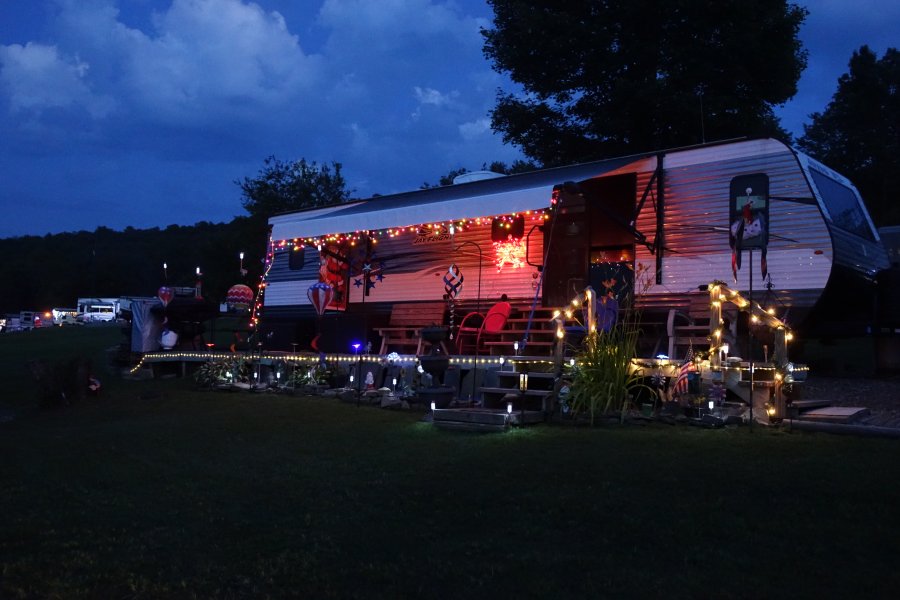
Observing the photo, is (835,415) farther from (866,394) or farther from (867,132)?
(867,132)

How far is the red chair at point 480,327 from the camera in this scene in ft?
40.5

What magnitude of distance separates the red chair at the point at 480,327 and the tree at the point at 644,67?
388 inches

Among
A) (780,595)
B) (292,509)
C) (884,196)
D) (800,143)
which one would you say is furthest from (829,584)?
(800,143)

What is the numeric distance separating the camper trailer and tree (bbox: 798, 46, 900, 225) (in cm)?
1793

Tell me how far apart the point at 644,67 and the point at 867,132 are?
1334cm

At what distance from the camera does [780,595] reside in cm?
338

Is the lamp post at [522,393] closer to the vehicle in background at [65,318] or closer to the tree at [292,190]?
the tree at [292,190]

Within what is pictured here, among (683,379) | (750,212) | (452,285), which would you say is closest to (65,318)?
(452,285)

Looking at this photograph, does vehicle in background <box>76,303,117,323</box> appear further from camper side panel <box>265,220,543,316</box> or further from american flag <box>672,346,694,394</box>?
american flag <box>672,346,694,394</box>

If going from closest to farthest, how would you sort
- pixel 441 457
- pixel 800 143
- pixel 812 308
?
pixel 441 457, pixel 812 308, pixel 800 143

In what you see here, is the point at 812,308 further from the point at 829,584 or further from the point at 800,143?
the point at 800,143

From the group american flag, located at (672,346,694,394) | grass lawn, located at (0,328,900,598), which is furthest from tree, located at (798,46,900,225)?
grass lawn, located at (0,328,900,598)

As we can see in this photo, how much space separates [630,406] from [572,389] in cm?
73

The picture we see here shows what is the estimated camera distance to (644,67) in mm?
21125
